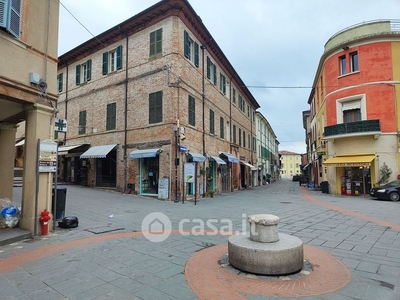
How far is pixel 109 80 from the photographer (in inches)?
679

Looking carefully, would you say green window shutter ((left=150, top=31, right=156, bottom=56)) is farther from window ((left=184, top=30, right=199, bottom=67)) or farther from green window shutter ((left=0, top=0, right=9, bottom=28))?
green window shutter ((left=0, top=0, right=9, bottom=28))

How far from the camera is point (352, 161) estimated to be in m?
17.4

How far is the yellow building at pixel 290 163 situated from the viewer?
10521 cm

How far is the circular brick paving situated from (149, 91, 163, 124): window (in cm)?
1088

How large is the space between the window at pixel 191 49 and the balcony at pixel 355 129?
10936 millimetres

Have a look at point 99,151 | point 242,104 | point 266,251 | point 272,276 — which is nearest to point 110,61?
point 99,151

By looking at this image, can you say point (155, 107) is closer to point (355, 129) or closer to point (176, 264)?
point (176, 264)

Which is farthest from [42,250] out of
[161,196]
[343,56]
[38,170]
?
[343,56]

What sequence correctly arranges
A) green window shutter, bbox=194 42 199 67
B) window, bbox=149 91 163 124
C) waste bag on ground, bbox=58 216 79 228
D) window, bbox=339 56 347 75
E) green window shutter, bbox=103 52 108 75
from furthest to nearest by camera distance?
window, bbox=339 56 347 75, green window shutter, bbox=103 52 108 75, green window shutter, bbox=194 42 199 67, window, bbox=149 91 163 124, waste bag on ground, bbox=58 216 79 228

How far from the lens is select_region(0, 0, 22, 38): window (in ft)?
17.9

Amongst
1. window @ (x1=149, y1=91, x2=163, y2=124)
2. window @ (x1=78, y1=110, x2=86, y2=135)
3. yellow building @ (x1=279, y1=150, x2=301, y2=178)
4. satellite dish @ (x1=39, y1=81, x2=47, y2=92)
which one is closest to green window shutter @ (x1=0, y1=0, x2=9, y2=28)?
satellite dish @ (x1=39, y1=81, x2=47, y2=92)

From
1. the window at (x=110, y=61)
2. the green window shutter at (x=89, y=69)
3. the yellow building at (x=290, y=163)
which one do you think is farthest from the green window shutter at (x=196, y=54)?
the yellow building at (x=290, y=163)

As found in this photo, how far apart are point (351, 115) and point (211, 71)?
35.3 feet

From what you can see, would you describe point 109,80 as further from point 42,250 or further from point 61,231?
point 42,250
